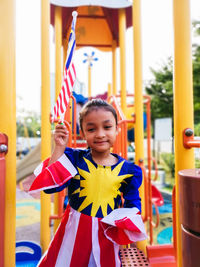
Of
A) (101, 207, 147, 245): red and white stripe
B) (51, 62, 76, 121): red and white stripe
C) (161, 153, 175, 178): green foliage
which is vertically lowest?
(161, 153, 175, 178): green foliage

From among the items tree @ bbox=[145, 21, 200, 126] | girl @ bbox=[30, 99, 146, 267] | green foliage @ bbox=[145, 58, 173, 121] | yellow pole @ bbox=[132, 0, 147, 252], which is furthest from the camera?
green foliage @ bbox=[145, 58, 173, 121]

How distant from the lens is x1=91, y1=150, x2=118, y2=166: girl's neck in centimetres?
120

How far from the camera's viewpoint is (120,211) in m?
1.02

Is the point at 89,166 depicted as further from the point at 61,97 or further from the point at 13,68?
the point at 13,68

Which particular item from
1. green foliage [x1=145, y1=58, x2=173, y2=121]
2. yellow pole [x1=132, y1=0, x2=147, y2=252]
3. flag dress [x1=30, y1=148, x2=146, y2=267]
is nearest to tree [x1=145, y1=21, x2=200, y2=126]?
green foliage [x1=145, y1=58, x2=173, y2=121]

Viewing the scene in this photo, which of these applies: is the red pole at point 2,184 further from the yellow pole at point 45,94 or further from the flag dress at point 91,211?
the yellow pole at point 45,94

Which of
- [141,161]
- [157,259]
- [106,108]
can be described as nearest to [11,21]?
[106,108]

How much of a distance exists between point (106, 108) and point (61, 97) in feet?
0.73

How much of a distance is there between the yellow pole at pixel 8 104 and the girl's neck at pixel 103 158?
40 cm

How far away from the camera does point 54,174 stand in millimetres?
1021

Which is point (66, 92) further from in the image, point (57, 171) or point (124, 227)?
point (124, 227)

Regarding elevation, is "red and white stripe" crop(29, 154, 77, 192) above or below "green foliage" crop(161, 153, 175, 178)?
above

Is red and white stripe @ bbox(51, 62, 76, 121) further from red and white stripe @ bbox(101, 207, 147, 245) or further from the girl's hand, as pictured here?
red and white stripe @ bbox(101, 207, 147, 245)

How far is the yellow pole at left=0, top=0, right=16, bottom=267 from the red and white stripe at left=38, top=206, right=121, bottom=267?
0.23 m
